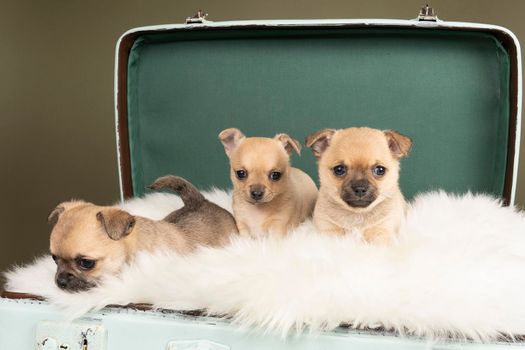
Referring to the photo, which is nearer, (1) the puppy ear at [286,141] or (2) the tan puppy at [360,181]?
(2) the tan puppy at [360,181]

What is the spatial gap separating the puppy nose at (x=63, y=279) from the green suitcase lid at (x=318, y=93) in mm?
939

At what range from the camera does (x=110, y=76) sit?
2.99m

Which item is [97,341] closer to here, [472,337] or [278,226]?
[278,226]

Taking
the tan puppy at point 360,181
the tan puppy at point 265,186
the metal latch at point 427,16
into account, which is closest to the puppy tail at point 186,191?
the tan puppy at point 265,186

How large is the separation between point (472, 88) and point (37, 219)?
191 cm

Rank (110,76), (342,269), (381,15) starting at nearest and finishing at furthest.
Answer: (342,269) → (381,15) → (110,76)

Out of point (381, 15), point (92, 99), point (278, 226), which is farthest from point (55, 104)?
point (278, 226)

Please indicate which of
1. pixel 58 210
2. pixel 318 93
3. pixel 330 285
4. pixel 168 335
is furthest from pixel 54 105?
pixel 330 285

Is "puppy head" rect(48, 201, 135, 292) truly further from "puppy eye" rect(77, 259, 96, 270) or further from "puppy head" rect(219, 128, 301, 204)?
"puppy head" rect(219, 128, 301, 204)

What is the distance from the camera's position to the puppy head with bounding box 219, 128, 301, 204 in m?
1.69

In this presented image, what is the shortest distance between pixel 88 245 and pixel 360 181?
0.58 meters

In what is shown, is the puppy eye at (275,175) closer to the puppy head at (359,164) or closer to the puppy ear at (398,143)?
the puppy head at (359,164)

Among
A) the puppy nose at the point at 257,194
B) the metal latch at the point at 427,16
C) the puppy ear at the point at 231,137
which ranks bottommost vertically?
the puppy nose at the point at 257,194

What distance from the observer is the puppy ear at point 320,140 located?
1.59 metres
